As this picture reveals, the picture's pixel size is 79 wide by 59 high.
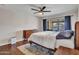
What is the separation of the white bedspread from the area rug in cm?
8

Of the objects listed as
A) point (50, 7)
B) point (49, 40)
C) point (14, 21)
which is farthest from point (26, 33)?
point (50, 7)

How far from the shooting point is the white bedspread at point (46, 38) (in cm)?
150

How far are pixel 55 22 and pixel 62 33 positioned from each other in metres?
0.19

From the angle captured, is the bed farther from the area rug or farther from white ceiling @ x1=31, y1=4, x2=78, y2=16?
white ceiling @ x1=31, y1=4, x2=78, y2=16

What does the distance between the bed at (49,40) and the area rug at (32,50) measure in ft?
0.23

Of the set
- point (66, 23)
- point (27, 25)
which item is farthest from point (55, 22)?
point (27, 25)

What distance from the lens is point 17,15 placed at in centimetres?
152

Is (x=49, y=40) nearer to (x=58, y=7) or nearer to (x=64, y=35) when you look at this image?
(x=64, y=35)

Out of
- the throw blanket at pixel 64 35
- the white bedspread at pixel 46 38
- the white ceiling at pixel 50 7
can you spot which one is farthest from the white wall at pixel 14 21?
the throw blanket at pixel 64 35

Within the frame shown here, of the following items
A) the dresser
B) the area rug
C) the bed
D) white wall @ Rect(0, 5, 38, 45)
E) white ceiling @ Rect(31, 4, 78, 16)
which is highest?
white ceiling @ Rect(31, 4, 78, 16)

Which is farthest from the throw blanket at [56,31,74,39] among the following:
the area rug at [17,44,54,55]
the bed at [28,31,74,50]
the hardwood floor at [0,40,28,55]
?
the hardwood floor at [0,40,28,55]

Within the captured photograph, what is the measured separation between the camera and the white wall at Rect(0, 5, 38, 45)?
1457 mm

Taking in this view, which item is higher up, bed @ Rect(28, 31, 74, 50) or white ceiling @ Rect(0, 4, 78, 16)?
white ceiling @ Rect(0, 4, 78, 16)

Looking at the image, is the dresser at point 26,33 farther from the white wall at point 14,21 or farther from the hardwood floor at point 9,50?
the hardwood floor at point 9,50
